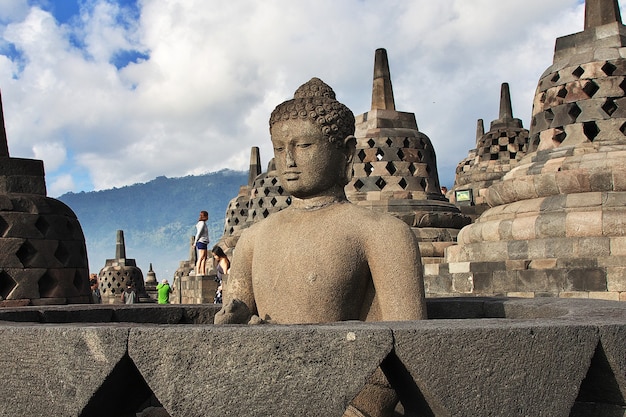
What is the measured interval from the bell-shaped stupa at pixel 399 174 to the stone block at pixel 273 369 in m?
7.82

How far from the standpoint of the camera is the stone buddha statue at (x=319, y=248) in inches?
108

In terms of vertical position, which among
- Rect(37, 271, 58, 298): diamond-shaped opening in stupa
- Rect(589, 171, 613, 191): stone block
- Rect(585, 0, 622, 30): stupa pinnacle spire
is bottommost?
Rect(37, 271, 58, 298): diamond-shaped opening in stupa

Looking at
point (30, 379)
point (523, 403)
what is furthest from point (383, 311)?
point (30, 379)

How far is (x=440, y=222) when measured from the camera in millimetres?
10180

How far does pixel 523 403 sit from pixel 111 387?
1205 mm

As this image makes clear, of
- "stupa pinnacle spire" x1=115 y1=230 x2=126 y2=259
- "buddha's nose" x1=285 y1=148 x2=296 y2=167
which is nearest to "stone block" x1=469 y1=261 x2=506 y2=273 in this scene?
"buddha's nose" x1=285 y1=148 x2=296 y2=167

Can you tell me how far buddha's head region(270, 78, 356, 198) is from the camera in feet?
9.81

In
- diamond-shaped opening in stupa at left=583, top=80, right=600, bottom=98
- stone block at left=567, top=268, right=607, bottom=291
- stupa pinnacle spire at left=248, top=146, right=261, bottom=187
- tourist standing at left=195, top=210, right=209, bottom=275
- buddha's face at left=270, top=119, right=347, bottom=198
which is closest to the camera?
buddha's face at left=270, top=119, right=347, bottom=198

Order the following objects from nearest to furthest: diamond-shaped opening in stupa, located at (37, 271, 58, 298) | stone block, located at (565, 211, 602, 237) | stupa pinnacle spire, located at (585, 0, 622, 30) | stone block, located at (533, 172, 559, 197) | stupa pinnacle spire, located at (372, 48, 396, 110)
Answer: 1. stone block, located at (565, 211, 602, 237)
2. diamond-shaped opening in stupa, located at (37, 271, 58, 298)
3. stone block, located at (533, 172, 559, 197)
4. stupa pinnacle spire, located at (585, 0, 622, 30)
5. stupa pinnacle spire, located at (372, 48, 396, 110)

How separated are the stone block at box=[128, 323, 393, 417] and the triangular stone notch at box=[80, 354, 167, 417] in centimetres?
18

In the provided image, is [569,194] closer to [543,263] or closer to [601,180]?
[601,180]

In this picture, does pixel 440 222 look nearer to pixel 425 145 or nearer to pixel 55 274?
pixel 425 145

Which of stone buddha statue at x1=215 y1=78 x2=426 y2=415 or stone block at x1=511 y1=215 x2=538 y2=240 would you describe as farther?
stone block at x1=511 y1=215 x2=538 y2=240

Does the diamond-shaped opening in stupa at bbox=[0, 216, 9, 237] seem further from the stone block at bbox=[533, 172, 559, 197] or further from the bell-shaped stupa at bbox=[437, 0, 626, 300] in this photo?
the stone block at bbox=[533, 172, 559, 197]
